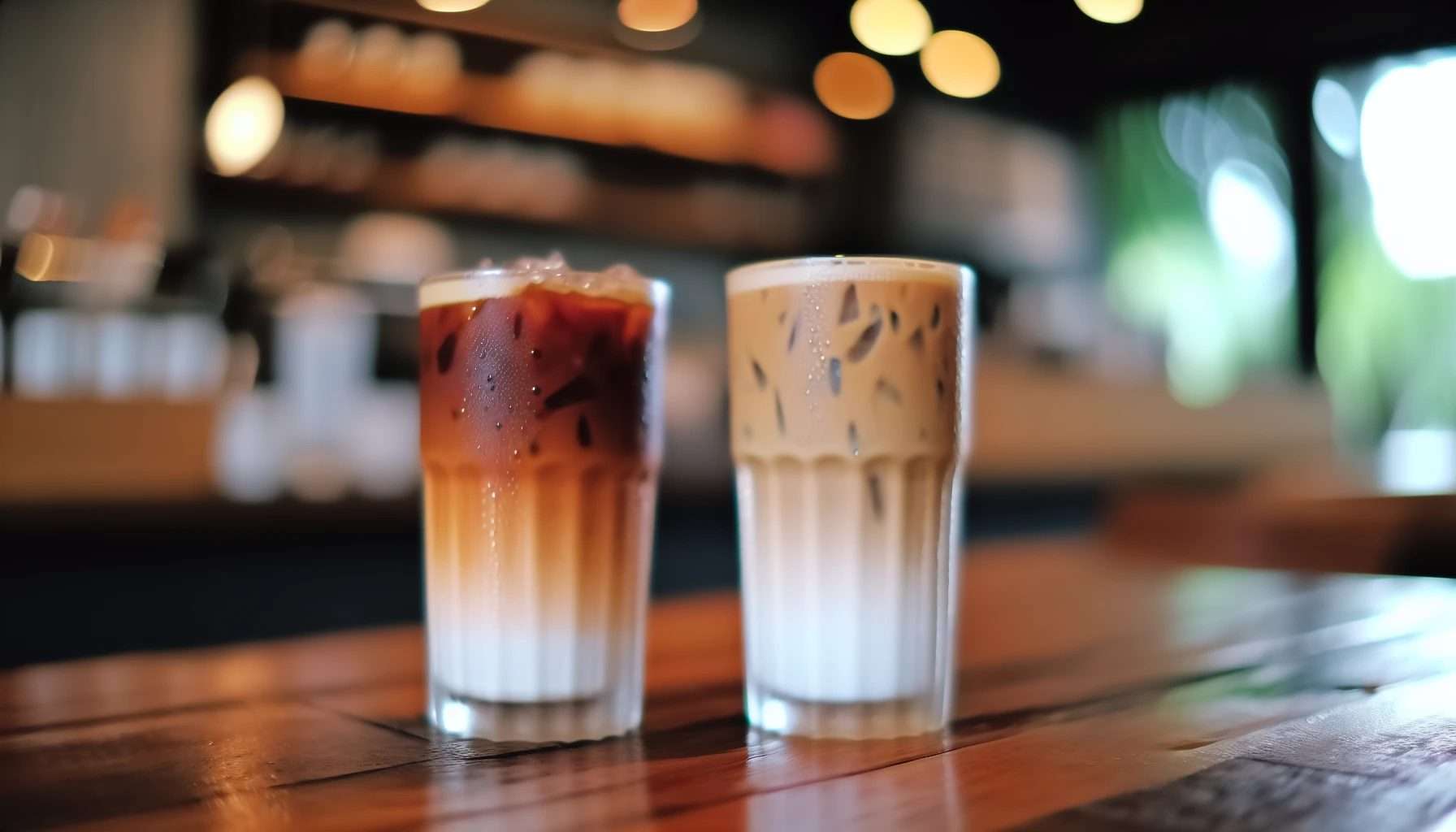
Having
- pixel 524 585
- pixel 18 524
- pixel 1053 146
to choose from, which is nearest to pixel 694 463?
pixel 18 524

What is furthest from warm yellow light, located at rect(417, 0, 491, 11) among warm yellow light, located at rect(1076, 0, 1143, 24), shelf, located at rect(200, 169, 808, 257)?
warm yellow light, located at rect(1076, 0, 1143, 24)

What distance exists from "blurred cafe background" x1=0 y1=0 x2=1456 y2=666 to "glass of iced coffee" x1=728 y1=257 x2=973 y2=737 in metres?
1.13

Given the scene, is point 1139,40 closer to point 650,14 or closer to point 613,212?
point 650,14

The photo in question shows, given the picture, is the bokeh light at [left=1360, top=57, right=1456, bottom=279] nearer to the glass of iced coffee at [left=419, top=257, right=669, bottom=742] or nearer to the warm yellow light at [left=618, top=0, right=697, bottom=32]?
the warm yellow light at [left=618, top=0, right=697, bottom=32]

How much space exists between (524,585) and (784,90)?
4.41 m

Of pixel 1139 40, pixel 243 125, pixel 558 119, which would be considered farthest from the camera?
pixel 1139 40

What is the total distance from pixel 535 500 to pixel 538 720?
0.12 m

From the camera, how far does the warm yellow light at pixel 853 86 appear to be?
16.6 feet

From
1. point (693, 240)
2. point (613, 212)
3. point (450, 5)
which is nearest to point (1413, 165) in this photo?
point (693, 240)

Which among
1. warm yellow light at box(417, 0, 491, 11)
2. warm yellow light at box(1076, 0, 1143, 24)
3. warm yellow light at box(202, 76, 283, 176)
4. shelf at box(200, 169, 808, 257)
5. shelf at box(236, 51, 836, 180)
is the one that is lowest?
shelf at box(200, 169, 808, 257)

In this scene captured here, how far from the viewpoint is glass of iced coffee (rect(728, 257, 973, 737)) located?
695 mm

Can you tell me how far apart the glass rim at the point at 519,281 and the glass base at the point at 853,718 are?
0.26 metres

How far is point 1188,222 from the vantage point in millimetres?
6785

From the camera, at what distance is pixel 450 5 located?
3832 millimetres
